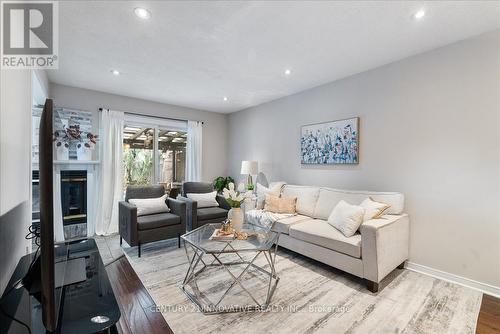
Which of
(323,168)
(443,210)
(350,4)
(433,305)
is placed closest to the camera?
(350,4)

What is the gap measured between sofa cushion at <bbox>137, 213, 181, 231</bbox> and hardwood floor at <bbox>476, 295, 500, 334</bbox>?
3302mm

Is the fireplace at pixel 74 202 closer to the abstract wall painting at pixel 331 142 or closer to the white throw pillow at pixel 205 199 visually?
the white throw pillow at pixel 205 199

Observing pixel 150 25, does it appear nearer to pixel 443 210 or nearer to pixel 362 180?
pixel 362 180

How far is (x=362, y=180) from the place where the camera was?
3238mm

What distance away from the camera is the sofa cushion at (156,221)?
307cm

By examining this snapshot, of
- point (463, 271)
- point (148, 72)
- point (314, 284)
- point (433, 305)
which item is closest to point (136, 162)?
point (148, 72)

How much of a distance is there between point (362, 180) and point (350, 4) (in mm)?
2183

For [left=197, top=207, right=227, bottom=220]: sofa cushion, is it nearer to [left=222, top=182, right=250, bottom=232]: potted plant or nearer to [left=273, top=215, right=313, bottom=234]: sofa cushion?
[left=273, top=215, right=313, bottom=234]: sofa cushion

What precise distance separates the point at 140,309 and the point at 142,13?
2.57 m

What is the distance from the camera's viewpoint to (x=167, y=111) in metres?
4.86

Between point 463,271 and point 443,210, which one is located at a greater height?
point 443,210

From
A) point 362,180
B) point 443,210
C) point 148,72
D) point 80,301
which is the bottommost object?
point 80,301

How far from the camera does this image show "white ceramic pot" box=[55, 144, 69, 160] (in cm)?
368

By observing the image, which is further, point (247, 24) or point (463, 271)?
point (463, 271)
